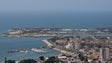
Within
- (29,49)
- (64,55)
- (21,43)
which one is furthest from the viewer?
(21,43)

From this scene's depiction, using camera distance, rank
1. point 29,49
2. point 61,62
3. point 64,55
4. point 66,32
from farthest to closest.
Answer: point 66,32, point 29,49, point 64,55, point 61,62

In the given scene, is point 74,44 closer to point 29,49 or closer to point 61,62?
point 29,49

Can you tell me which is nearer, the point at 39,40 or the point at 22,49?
the point at 22,49

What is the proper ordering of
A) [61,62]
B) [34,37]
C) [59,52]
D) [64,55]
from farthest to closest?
[34,37], [59,52], [64,55], [61,62]

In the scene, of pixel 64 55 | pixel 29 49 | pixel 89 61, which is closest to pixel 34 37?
pixel 29 49

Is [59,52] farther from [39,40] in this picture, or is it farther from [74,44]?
[39,40]

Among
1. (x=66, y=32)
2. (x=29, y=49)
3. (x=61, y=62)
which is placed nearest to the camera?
(x=61, y=62)

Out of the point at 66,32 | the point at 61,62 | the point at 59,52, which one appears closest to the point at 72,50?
the point at 59,52

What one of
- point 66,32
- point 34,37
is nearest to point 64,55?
point 34,37
